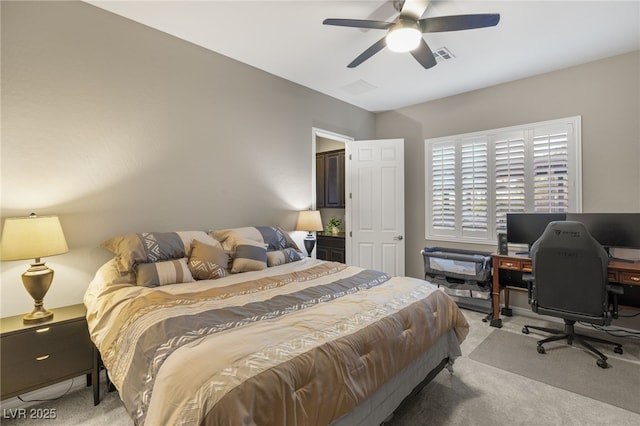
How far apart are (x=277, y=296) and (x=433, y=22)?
7.21 feet

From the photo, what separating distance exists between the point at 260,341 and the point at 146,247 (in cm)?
154

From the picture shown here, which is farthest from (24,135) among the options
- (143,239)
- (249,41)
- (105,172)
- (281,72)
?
(281,72)

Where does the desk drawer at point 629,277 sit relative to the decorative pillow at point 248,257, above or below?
below

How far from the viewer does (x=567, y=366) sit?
8.28ft

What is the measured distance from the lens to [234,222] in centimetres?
331

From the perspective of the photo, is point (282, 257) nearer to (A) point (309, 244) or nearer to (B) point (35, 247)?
(A) point (309, 244)

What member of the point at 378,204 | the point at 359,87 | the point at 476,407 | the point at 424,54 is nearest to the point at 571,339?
the point at 476,407

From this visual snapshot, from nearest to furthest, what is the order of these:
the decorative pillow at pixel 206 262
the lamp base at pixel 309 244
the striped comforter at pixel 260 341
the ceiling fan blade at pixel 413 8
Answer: the striped comforter at pixel 260 341 → the ceiling fan blade at pixel 413 8 → the decorative pillow at pixel 206 262 → the lamp base at pixel 309 244

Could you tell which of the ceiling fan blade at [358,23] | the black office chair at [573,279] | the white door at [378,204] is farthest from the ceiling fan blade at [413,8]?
the white door at [378,204]

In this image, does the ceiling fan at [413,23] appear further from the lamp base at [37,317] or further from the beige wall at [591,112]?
the lamp base at [37,317]

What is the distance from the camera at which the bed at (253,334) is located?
1.06m

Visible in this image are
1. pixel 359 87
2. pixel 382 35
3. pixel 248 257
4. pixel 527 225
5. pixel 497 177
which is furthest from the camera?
pixel 359 87

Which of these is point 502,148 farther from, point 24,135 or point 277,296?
point 24,135

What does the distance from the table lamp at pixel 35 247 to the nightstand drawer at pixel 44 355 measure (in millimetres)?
125
